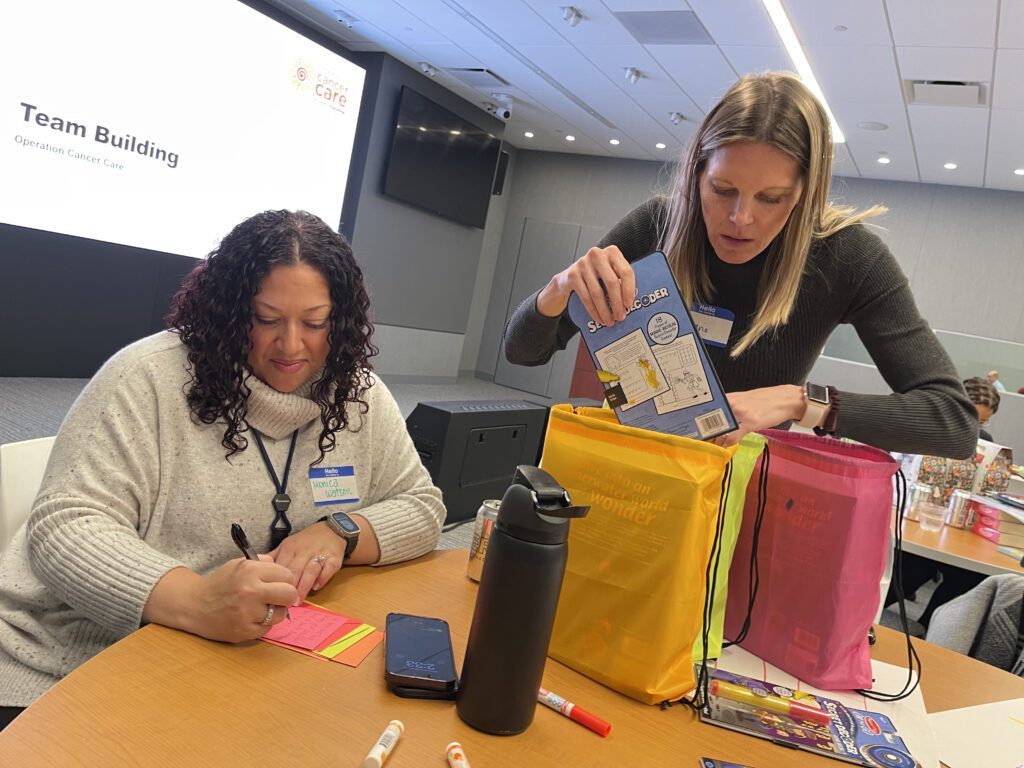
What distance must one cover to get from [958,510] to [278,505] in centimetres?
249

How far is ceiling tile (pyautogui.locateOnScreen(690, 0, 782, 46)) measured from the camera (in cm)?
445

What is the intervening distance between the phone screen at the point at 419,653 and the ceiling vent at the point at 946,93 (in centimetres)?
550

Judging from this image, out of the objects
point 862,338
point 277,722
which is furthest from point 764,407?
point 277,722

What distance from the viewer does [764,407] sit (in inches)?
40.1

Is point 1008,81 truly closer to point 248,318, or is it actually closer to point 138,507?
point 248,318

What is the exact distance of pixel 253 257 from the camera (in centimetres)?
129

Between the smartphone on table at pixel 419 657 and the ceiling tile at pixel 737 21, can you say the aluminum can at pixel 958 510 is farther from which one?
the ceiling tile at pixel 737 21

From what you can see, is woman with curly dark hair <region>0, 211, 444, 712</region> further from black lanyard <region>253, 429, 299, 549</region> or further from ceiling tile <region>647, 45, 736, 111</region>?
ceiling tile <region>647, 45, 736, 111</region>

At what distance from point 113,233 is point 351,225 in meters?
2.27

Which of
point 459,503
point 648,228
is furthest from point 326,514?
point 459,503


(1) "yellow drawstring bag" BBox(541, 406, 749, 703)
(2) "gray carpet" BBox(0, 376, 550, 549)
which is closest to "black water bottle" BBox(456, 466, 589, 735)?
(1) "yellow drawstring bag" BBox(541, 406, 749, 703)

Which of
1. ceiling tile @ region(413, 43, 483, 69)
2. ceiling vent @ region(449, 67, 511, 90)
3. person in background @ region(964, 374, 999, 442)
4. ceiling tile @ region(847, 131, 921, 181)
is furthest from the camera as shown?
ceiling vent @ region(449, 67, 511, 90)

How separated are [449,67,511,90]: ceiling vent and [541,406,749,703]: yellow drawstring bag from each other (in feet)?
20.7

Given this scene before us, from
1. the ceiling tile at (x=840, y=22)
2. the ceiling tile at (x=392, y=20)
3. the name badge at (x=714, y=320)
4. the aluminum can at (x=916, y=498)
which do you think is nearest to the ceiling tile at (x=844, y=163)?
the ceiling tile at (x=840, y=22)
